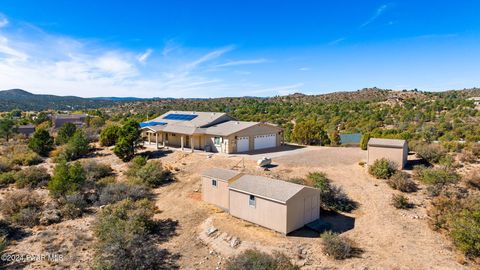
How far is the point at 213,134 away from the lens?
32.7 meters

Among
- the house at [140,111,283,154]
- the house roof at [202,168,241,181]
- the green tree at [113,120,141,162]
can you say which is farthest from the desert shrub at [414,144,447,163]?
the green tree at [113,120,141,162]

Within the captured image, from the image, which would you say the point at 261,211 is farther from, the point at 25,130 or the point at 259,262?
the point at 25,130

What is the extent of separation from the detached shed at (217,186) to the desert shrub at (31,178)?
46.0ft

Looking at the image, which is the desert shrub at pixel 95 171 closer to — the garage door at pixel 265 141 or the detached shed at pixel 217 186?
the detached shed at pixel 217 186

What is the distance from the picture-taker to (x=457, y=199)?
63.7 ft

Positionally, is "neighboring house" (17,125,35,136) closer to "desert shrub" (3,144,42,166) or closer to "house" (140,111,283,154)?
"desert shrub" (3,144,42,166)

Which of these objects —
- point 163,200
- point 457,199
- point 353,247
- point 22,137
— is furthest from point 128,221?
point 22,137

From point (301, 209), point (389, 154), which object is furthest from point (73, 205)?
point (389, 154)

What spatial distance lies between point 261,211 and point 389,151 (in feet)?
46.5

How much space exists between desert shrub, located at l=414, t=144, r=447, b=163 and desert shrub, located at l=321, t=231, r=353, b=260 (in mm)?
16318

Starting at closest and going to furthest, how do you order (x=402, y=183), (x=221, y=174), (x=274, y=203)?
1. (x=274, y=203)
2. (x=221, y=174)
3. (x=402, y=183)

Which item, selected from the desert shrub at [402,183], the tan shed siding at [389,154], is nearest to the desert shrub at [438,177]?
the desert shrub at [402,183]

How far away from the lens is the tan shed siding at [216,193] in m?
19.4

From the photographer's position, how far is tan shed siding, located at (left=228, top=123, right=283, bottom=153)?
105 ft
